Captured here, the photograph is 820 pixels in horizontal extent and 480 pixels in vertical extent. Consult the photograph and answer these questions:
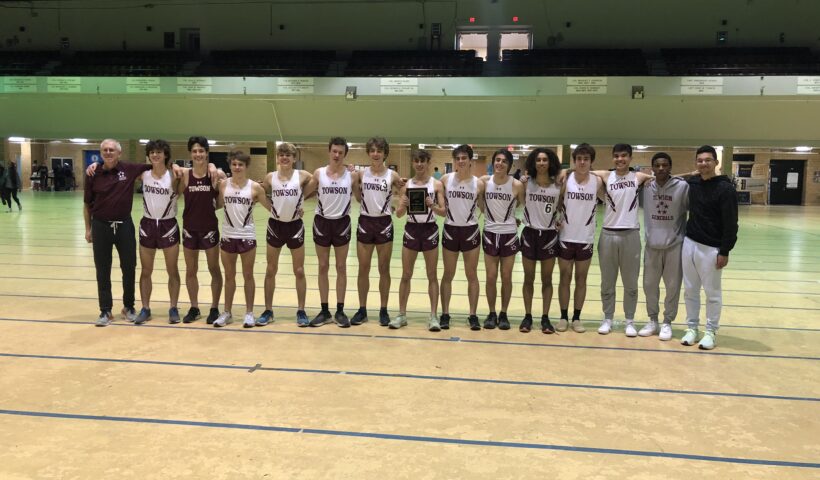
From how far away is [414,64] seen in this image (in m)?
21.4

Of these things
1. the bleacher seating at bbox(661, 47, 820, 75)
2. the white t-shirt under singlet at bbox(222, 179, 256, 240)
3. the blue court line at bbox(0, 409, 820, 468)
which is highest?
the bleacher seating at bbox(661, 47, 820, 75)

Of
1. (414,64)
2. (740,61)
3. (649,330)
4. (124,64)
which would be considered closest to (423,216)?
(649,330)

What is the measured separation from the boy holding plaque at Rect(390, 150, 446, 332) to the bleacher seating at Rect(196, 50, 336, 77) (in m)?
16.5

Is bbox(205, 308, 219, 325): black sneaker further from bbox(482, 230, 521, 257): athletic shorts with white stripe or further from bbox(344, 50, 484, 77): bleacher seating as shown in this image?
bbox(344, 50, 484, 77): bleacher seating

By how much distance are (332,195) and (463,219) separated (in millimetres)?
1231

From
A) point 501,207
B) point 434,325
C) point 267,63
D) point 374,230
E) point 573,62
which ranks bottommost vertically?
point 434,325

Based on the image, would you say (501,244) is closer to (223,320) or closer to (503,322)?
(503,322)

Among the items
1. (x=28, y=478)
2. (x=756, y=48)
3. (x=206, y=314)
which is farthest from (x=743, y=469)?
(x=756, y=48)

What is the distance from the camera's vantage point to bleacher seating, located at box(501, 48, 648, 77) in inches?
771

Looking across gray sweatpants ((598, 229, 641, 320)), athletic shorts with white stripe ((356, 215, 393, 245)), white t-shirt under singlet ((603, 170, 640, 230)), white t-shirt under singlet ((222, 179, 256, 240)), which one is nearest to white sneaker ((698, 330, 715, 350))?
gray sweatpants ((598, 229, 641, 320))

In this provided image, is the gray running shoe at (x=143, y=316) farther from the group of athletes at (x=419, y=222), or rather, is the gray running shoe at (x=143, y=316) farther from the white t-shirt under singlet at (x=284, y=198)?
the white t-shirt under singlet at (x=284, y=198)

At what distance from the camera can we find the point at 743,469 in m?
2.68

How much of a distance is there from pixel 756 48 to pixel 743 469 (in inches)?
955

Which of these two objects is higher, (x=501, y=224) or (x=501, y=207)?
(x=501, y=207)
